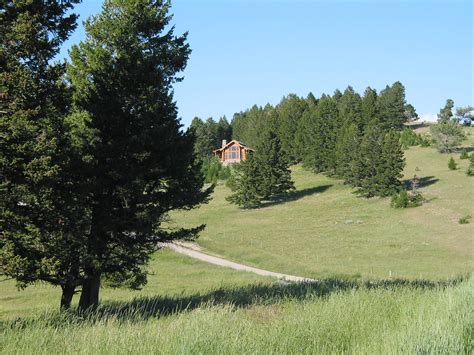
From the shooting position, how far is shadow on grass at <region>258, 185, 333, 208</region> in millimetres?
78625

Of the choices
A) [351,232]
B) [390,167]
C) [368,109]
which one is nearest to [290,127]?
[368,109]

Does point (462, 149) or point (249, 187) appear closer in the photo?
point (249, 187)

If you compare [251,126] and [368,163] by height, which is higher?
[251,126]

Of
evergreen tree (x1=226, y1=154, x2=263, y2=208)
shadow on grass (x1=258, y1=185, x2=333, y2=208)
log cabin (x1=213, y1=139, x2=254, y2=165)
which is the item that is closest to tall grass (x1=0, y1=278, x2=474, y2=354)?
evergreen tree (x1=226, y1=154, x2=263, y2=208)

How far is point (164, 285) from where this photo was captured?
118 feet

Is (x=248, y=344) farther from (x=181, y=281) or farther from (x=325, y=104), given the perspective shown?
(x=325, y=104)

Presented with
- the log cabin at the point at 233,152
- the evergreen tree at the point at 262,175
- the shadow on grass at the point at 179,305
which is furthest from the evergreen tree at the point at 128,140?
the log cabin at the point at 233,152

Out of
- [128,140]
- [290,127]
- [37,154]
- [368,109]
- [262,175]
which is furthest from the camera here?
[290,127]

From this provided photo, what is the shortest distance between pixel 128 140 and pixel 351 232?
41.7 m

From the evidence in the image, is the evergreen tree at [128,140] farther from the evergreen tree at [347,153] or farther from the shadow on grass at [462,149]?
the shadow on grass at [462,149]

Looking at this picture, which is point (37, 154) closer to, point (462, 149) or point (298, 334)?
point (298, 334)

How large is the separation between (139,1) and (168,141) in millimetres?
5580

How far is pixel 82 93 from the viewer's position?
672 inches

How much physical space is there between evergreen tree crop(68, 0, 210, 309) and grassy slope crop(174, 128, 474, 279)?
1883 cm
